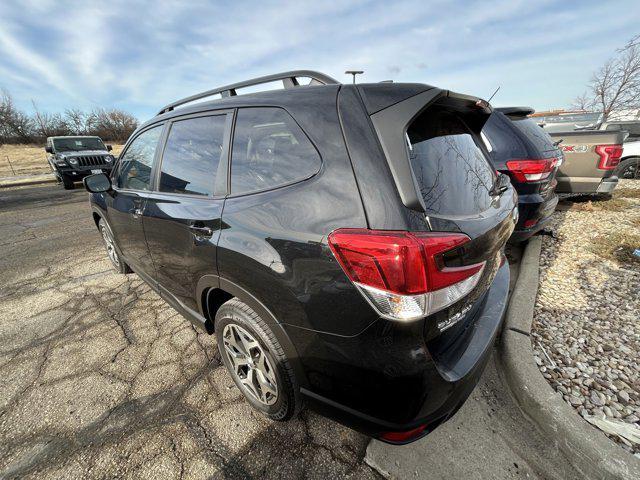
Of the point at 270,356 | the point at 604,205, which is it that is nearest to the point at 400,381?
the point at 270,356

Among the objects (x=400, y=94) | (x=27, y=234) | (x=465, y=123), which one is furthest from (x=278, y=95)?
(x=27, y=234)

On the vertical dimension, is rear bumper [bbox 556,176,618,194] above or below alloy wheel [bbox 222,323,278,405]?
above

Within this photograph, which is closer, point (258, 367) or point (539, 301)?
point (258, 367)

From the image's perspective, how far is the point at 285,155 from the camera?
1.50 meters

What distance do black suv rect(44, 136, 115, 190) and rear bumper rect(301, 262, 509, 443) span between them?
13.6 m

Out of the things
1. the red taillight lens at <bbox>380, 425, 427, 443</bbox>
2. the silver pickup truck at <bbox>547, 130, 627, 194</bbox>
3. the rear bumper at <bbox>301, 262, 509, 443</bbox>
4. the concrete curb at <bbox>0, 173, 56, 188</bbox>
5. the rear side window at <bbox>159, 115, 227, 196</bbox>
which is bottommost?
the concrete curb at <bbox>0, 173, 56, 188</bbox>

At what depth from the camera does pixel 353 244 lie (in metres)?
1.18

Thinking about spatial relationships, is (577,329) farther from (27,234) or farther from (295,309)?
(27,234)

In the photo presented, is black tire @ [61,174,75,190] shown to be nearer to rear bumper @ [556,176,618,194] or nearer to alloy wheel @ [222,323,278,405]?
alloy wheel @ [222,323,278,405]

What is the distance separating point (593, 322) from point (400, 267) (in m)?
2.52

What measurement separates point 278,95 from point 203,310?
1.50 metres

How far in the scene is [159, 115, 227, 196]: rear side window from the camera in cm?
188

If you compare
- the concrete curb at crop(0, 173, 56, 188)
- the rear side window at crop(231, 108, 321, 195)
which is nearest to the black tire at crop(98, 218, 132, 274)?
the rear side window at crop(231, 108, 321, 195)

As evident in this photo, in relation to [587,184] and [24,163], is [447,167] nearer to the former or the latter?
[587,184]
